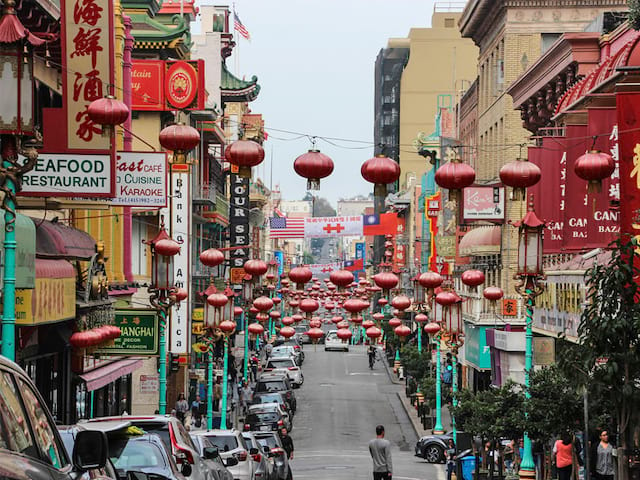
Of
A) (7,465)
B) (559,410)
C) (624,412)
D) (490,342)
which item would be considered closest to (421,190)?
(490,342)

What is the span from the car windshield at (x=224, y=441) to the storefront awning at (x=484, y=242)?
32474mm

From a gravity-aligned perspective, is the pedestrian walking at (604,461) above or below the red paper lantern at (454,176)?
below

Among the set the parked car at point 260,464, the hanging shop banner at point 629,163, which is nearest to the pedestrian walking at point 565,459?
the parked car at point 260,464

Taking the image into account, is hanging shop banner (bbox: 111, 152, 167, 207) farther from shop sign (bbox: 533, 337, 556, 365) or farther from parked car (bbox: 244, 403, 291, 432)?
shop sign (bbox: 533, 337, 556, 365)

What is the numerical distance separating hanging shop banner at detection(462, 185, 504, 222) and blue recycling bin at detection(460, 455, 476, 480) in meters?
17.8

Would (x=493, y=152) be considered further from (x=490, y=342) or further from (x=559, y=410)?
(x=559, y=410)

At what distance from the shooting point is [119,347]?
105 feet

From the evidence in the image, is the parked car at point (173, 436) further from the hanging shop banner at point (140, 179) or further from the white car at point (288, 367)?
the white car at point (288, 367)

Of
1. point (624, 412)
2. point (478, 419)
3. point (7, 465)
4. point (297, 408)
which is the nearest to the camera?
point (7, 465)

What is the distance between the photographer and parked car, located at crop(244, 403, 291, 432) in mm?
41000

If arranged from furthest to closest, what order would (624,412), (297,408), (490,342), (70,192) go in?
(297,408)
(490,342)
(70,192)
(624,412)

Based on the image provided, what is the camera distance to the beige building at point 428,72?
122000mm

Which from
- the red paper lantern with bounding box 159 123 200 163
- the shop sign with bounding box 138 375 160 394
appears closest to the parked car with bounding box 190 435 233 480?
the red paper lantern with bounding box 159 123 200 163

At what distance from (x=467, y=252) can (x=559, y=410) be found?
3330cm
